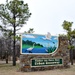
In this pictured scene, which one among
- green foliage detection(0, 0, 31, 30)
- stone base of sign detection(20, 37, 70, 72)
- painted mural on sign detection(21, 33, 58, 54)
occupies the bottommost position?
stone base of sign detection(20, 37, 70, 72)

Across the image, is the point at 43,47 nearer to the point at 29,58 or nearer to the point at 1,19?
the point at 29,58

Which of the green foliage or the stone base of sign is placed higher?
the green foliage

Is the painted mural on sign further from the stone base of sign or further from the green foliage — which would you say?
the green foliage

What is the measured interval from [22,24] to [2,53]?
13035mm

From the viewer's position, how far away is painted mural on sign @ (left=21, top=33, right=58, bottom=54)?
14059 millimetres

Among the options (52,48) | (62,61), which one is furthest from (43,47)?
(62,61)

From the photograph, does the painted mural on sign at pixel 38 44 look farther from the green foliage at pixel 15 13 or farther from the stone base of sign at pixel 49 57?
the green foliage at pixel 15 13

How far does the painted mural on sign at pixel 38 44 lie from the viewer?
14.1 metres

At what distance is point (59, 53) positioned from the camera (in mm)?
15742

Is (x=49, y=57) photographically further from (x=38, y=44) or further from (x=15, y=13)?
(x=15, y=13)

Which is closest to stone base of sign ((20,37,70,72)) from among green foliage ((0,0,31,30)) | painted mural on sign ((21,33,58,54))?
painted mural on sign ((21,33,58,54))

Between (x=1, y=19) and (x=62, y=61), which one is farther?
(x=1, y=19)

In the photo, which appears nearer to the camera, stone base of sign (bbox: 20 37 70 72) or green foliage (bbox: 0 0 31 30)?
stone base of sign (bbox: 20 37 70 72)

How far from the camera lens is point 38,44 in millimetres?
14609
